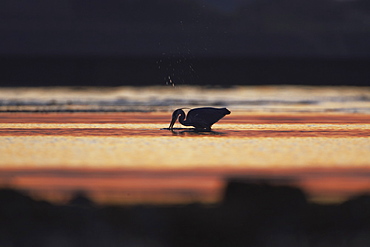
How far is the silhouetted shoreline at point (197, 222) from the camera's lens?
16.9 ft

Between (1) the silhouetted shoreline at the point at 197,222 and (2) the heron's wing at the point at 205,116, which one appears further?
(2) the heron's wing at the point at 205,116

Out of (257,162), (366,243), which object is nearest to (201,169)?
(257,162)

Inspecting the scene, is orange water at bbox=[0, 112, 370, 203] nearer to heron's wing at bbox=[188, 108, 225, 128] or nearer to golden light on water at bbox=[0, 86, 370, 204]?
golden light on water at bbox=[0, 86, 370, 204]

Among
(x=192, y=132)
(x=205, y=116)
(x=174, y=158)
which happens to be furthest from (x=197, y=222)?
(x=192, y=132)

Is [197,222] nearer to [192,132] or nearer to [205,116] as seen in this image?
[205,116]

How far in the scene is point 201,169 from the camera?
831cm

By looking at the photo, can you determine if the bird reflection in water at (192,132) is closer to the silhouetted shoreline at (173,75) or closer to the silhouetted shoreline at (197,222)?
the silhouetted shoreline at (197,222)

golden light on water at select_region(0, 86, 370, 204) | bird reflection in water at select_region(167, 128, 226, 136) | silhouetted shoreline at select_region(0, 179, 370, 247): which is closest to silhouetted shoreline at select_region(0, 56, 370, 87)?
golden light on water at select_region(0, 86, 370, 204)

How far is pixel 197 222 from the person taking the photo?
5.54 metres

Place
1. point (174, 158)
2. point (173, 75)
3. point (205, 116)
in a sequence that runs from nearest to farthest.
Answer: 1. point (174, 158)
2. point (205, 116)
3. point (173, 75)

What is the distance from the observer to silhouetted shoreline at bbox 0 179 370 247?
516cm

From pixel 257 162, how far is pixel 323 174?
117cm

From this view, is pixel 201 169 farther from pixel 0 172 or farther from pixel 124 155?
pixel 0 172

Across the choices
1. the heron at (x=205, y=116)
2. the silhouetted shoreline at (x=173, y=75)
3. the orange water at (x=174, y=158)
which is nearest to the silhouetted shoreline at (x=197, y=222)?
the orange water at (x=174, y=158)
